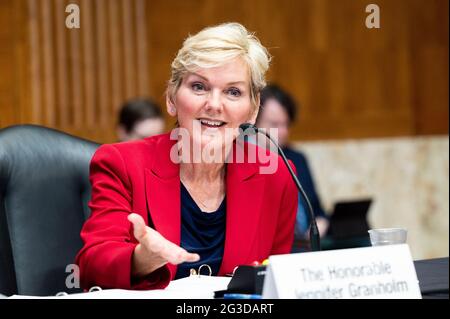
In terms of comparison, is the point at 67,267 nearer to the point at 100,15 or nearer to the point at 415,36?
the point at 100,15

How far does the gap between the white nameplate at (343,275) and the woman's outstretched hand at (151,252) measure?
257 mm

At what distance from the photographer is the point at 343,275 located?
5.49 feet

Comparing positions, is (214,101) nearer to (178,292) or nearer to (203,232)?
(203,232)

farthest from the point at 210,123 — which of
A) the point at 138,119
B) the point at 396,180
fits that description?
the point at 396,180

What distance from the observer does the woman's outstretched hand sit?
185 centimetres

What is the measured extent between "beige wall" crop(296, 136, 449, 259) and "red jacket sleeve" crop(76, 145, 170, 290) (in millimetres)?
4050

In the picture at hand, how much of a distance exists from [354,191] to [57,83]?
7.92 ft

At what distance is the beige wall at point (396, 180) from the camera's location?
6503 mm

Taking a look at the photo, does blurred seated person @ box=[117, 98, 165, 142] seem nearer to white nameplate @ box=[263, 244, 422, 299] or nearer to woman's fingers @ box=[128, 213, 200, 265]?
woman's fingers @ box=[128, 213, 200, 265]

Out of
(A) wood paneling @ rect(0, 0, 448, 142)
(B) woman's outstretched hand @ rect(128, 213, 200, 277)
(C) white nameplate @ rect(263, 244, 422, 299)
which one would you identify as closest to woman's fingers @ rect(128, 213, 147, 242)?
(B) woman's outstretched hand @ rect(128, 213, 200, 277)

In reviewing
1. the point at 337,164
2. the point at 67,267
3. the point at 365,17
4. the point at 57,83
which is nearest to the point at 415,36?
the point at 365,17

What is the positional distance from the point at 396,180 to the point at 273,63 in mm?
1339

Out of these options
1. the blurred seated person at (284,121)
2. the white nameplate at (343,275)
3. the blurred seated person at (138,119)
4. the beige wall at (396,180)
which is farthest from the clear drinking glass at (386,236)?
the beige wall at (396,180)

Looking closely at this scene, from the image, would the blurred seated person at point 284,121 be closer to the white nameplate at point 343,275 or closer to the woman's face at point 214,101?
the woman's face at point 214,101
